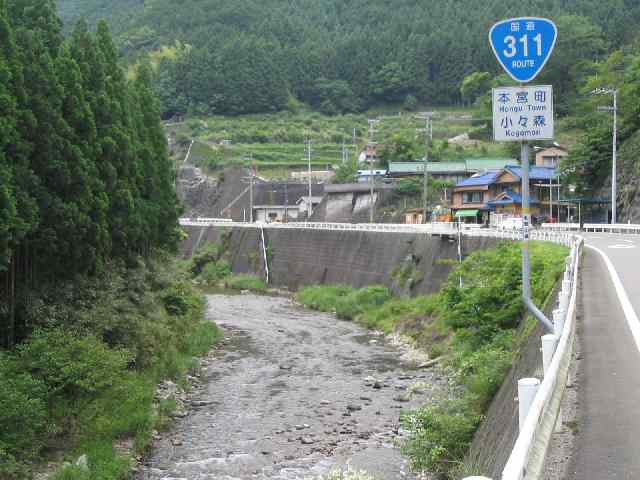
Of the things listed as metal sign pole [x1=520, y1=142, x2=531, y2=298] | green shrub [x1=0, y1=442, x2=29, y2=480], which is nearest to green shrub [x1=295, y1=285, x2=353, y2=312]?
green shrub [x1=0, y1=442, x2=29, y2=480]

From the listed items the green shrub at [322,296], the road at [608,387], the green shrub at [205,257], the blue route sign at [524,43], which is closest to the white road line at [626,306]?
the road at [608,387]

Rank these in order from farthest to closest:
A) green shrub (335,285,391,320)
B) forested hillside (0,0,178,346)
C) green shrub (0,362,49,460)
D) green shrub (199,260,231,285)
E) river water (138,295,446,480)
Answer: green shrub (199,260,231,285) → green shrub (335,285,391,320) → forested hillside (0,0,178,346) → river water (138,295,446,480) → green shrub (0,362,49,460)

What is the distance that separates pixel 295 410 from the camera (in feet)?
61.6

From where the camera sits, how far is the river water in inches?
579

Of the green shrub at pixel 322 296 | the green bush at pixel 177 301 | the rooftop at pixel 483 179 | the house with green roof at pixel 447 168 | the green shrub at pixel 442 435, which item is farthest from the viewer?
the house with green roof at pixel 447 168

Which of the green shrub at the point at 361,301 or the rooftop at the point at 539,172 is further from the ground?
the rooftop at the point at 539,172

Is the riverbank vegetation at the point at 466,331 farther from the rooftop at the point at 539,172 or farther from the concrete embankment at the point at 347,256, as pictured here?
the rooftop at the point at 539,172

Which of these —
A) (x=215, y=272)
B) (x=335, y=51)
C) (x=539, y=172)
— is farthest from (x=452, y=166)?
(x=335, y=51)

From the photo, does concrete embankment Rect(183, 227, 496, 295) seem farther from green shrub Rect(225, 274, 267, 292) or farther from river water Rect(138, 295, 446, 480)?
river water Rect(138, 295, 446, 480)

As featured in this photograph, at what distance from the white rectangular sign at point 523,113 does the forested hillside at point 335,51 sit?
288 feet

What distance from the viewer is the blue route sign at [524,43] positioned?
8.06 metres

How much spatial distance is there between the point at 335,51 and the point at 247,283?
2972 inches

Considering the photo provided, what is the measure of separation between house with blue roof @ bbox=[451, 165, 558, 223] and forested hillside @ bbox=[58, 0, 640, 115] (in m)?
41.9

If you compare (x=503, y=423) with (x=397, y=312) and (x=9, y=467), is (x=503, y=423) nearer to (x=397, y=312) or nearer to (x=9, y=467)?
(x=9, y=467)
